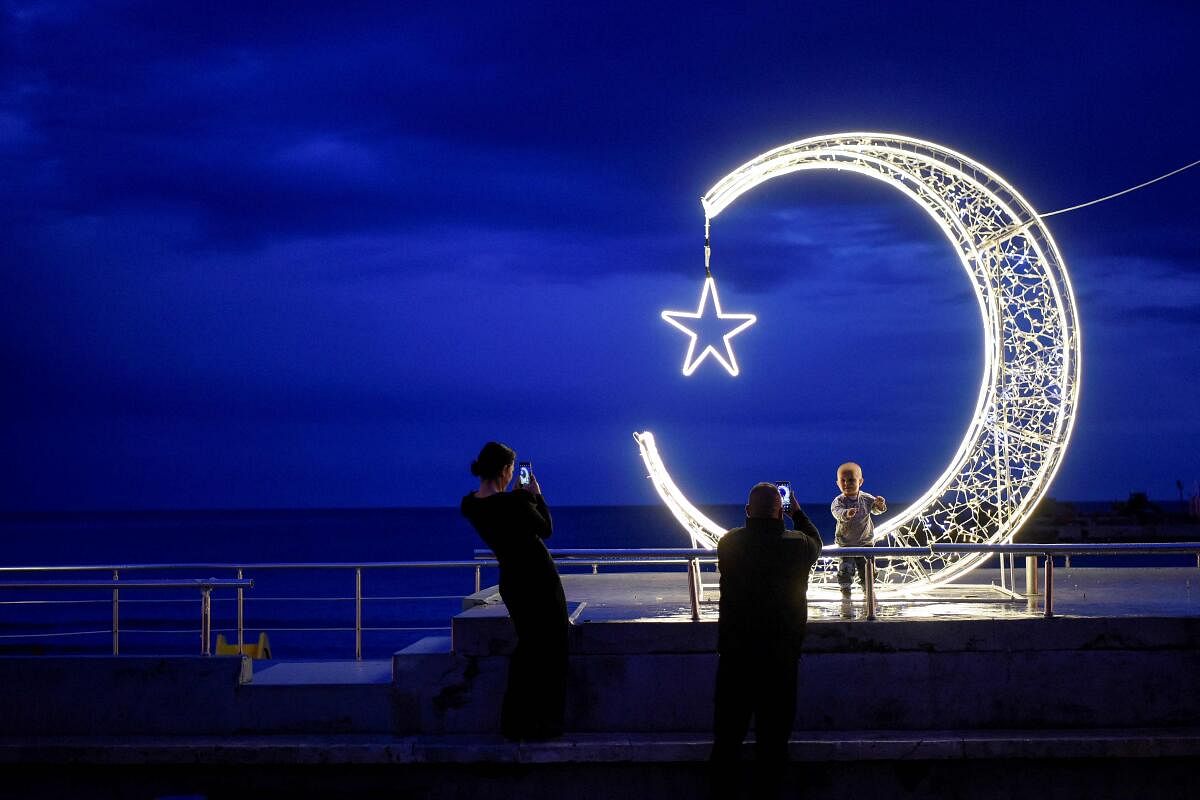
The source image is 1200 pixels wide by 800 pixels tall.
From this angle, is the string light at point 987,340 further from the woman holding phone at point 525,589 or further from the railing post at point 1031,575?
the woman holding phone at point 525,589

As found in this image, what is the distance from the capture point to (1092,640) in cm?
869

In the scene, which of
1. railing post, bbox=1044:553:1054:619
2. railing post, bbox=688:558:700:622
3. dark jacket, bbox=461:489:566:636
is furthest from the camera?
railing post, bbox=688:558:700:622

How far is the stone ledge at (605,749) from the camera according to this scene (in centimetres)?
826

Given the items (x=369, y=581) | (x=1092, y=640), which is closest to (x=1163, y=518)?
(x=369, y=581)

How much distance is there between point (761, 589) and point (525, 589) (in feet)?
5.56

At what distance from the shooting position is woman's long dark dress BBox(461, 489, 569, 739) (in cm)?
790

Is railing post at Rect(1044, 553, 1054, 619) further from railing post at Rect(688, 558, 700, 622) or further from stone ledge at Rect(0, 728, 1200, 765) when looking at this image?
railing post at Rect(688, 558, 700, 622)

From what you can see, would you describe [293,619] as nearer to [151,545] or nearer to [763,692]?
[763,692]

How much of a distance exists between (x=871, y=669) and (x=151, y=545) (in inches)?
5017

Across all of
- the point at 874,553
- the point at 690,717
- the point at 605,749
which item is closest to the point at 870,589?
the point at 874,553

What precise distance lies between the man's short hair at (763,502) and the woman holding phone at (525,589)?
1400 mm

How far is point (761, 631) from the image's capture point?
24.1 feet

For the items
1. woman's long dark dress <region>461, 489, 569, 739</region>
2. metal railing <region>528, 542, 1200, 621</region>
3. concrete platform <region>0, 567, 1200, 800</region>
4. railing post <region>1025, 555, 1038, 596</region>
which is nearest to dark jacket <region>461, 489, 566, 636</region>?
woman's long dark dress <region>461, 489, 569, 739</region>

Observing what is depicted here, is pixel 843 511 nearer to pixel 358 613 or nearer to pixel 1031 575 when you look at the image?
pixel 1031 575
